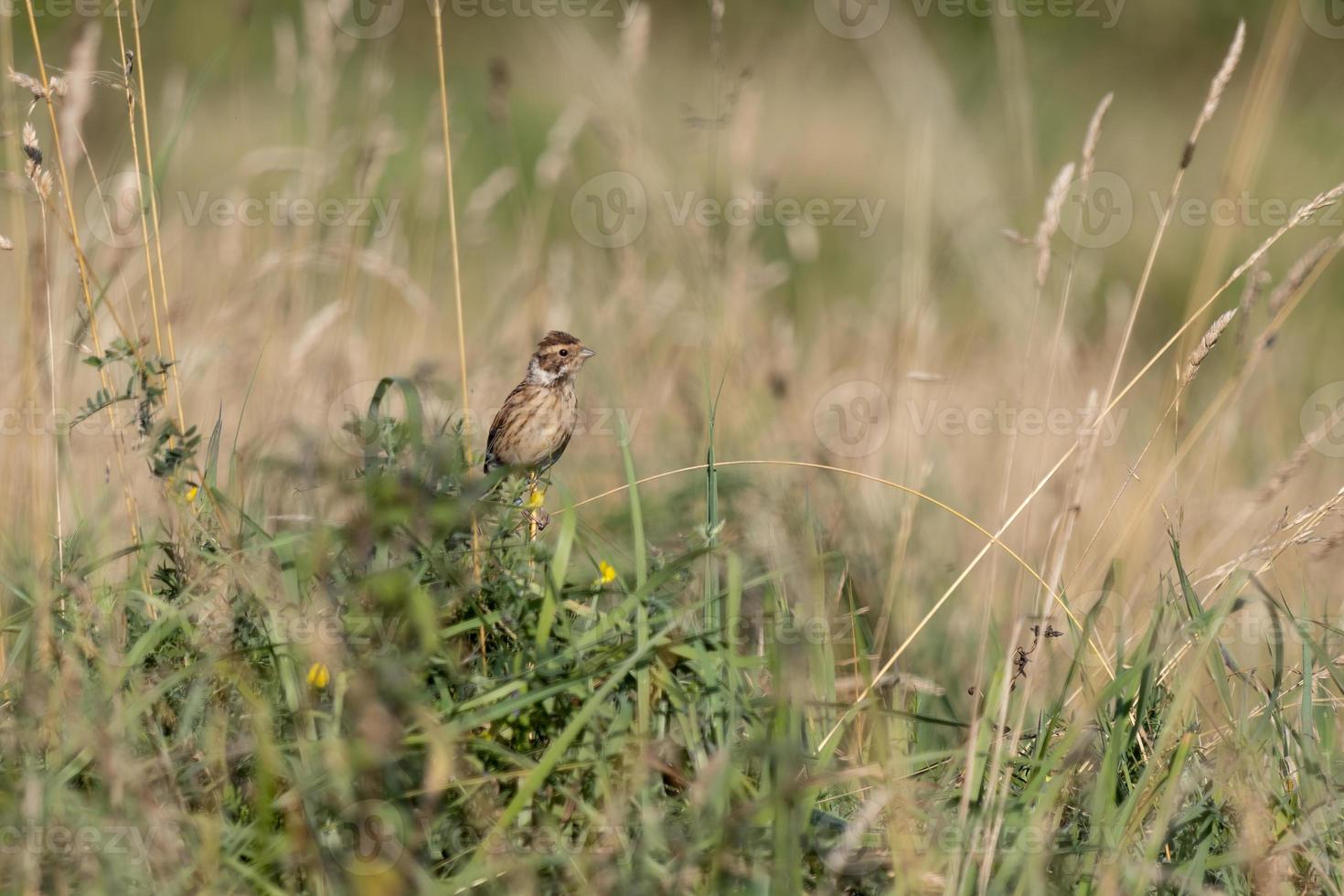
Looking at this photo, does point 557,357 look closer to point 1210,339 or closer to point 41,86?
point 41,86

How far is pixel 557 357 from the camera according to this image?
5.08 metres

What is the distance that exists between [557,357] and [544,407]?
0.21m

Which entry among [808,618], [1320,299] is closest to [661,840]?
[808,618]

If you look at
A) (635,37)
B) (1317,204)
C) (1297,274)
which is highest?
(635,37)

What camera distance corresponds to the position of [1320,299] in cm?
906

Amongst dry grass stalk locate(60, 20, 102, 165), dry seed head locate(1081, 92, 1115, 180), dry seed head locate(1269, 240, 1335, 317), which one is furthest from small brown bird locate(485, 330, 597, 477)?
dry seed head locate(1269, 240, 1335, 317)

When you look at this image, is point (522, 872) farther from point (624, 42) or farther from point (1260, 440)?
point (1260, 440)

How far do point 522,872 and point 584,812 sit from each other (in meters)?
0.22

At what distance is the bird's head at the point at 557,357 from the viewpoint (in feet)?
16.6

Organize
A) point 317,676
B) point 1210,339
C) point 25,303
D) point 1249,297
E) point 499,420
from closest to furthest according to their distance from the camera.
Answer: point 317,676, point 1210,339, point 1249,297, point 25,303, point 499,420

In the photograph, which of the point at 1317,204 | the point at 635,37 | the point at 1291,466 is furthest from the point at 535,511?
the point at 635,37

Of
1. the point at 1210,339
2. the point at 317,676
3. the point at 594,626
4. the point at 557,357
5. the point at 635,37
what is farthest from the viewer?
the point at 557,357

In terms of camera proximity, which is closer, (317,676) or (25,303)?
(317,676)

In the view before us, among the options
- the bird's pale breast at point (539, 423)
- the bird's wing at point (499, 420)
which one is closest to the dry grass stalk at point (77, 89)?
the bird's pale breast at point (539, 423)
